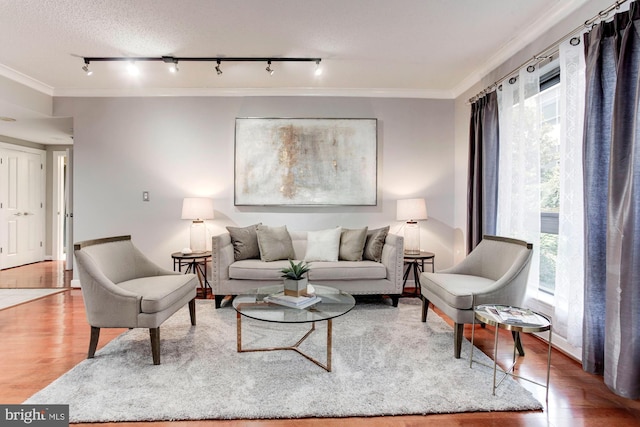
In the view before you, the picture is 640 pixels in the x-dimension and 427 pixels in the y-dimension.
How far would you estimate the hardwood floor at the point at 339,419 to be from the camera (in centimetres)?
174

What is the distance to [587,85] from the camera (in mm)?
2199

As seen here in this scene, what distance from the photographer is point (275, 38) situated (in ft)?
10.0

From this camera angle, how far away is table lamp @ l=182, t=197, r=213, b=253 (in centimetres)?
405

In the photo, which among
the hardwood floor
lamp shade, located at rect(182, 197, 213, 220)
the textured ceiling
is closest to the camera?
the hardwood floor

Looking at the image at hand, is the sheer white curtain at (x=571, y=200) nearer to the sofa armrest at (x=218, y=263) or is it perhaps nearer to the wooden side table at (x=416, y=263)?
the wooden side table at (x=416, y=263)

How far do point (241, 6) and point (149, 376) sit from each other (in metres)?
2.70

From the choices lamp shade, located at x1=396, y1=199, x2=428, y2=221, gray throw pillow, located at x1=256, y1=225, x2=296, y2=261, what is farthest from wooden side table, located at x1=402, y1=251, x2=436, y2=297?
gray throw pillow, located at x1=256, y1=225, x2=296, y2=261

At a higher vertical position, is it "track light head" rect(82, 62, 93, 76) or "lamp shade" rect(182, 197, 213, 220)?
"track light head" rect(82, 62, 93, 76)

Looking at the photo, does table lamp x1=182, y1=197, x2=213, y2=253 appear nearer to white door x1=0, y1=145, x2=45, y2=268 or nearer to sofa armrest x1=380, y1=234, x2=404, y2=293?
sofa armrest x1=380, y1=234, x2=404, y2=293

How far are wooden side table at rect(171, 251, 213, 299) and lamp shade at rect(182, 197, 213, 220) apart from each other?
1.45 feet

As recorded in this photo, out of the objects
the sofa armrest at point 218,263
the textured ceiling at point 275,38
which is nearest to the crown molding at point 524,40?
the textured ceiling at point 275,38

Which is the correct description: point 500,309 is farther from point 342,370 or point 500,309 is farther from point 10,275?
point 10,275

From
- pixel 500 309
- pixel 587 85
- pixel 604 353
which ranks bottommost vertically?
pixel 604 353

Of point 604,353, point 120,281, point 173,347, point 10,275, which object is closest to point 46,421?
point 173,347
